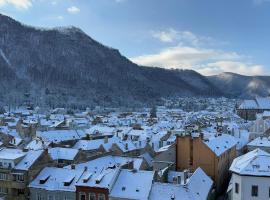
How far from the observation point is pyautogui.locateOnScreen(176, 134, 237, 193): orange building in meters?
74.8

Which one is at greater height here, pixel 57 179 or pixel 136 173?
pixel 136 173

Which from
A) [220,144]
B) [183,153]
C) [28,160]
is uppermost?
[220,144]

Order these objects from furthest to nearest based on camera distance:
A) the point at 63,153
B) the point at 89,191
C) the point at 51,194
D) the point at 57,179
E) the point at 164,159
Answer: the point at 63,153 → the point at 164,159 → the point at 57,179 → the point at 51,194 → the point at 89,191

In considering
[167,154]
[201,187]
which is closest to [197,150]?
[167,154]

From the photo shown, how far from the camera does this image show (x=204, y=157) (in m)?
75.7

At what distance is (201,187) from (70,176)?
17403 millimetres

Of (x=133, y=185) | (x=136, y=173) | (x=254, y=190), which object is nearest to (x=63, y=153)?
(x=136, y=173)

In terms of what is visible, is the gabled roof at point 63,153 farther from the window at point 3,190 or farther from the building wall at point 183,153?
the building wall at point 183,153

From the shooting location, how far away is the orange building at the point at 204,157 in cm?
7475

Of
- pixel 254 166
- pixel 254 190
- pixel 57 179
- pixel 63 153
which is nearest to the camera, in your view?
pixel 254 190

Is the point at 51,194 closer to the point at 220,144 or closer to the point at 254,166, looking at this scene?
the point at 254,166

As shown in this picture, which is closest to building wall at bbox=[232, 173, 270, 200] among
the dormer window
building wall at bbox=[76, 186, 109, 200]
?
building wall at bbox=[76, 186, 109, 200]

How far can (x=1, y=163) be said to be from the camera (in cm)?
6153

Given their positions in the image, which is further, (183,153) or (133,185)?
(183,153)
